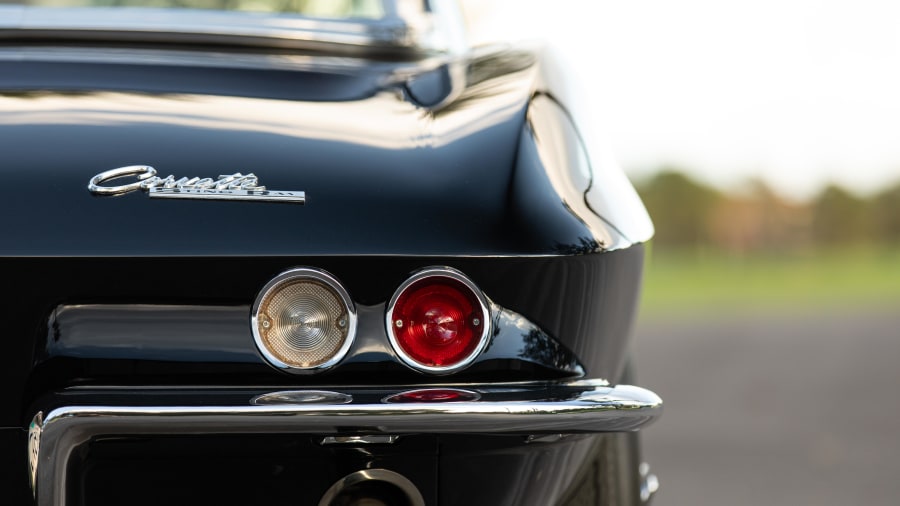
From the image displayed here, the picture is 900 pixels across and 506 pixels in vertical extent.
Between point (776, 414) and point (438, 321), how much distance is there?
4843 millimetres

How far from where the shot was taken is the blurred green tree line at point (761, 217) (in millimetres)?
22250

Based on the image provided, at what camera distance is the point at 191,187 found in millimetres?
1851

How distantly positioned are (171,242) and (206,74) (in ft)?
1.96

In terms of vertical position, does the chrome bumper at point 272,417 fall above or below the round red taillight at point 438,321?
below

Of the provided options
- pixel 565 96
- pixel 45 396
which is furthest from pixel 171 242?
pixel 565 96

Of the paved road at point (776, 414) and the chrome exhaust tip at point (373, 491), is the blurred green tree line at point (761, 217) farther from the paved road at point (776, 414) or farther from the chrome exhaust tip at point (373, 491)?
the chrome exhaust tip at point (373, 491)

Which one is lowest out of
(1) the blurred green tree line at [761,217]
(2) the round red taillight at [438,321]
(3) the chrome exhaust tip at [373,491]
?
(1) the blurred green tree line at [761,217]

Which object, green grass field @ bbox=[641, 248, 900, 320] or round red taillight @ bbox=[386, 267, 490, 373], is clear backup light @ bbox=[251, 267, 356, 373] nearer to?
round red taillight @ bbox=[386, 267, 490, 373]

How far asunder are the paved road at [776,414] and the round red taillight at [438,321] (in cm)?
293

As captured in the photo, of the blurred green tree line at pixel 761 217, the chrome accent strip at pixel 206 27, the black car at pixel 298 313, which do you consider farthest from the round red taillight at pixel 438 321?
the blurred green tree line at pixel 761 217

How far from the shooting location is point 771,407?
6.48 m

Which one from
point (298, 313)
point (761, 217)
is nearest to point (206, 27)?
point (298, 313)

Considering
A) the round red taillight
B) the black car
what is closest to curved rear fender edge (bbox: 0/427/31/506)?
the black car

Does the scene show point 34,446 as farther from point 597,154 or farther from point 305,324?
point 597,154
